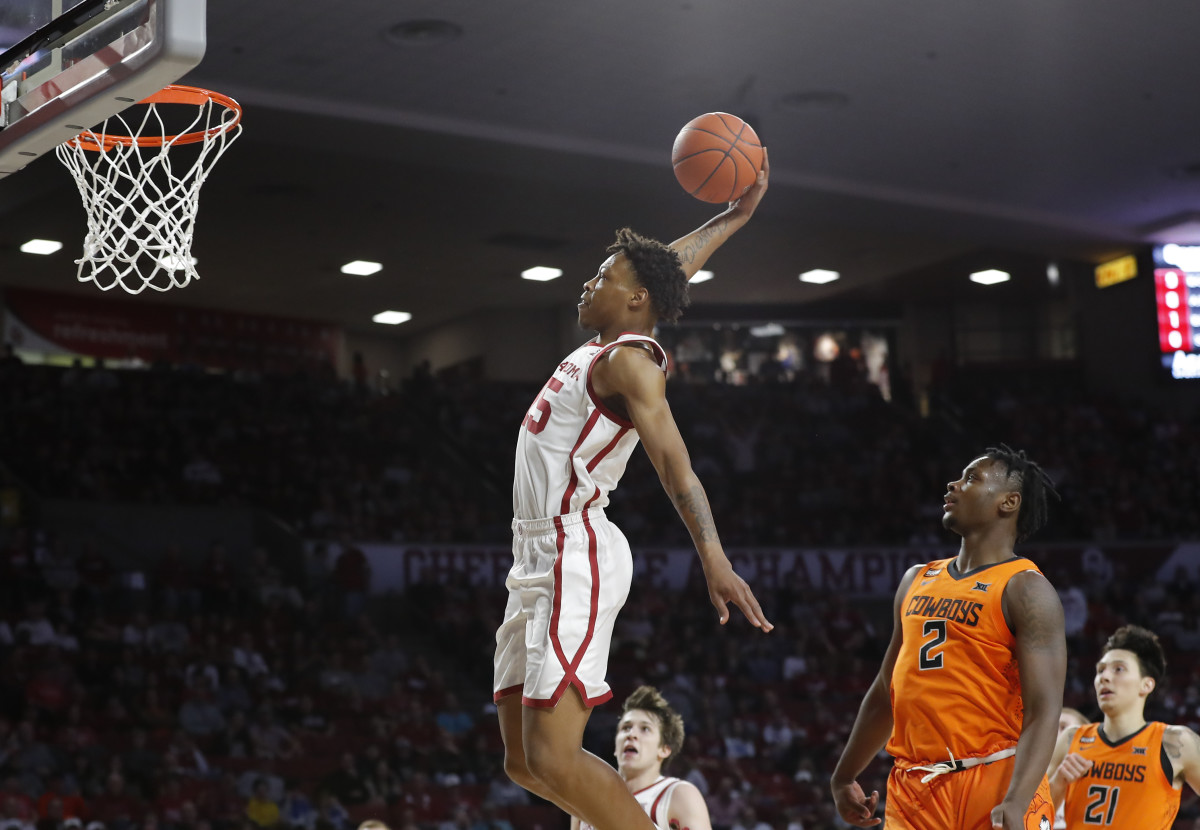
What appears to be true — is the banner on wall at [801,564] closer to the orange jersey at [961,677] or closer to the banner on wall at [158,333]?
the banner on wall at [158,333]

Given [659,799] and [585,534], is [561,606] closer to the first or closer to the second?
[585,534]

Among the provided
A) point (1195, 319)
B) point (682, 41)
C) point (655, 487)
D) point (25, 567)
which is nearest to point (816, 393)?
point (655, 487)

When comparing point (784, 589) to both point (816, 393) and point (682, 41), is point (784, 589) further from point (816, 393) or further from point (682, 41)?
point (682, 41)

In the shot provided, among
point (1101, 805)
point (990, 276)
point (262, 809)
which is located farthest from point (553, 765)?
point (990, 276)

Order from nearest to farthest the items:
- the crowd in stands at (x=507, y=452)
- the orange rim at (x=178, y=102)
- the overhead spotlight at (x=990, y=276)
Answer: the orange rim at (x=178, y=102) < the crowd in stands at (x=507, y=452) < the overhead spotlight at (x=990, y=276)

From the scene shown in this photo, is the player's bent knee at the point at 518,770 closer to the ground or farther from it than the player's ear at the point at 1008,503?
closer to the ground

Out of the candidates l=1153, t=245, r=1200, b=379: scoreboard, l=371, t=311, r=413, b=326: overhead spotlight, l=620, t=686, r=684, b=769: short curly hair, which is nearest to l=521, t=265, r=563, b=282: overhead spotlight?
l=371, t=311, r=413, b=326: overhead spotlight

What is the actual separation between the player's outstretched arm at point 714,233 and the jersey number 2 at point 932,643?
3.94ft

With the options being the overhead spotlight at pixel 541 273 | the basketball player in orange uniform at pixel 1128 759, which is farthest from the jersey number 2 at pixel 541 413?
the overhead spotlight at pixel 541 273

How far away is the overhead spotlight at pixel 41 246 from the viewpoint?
17531mm

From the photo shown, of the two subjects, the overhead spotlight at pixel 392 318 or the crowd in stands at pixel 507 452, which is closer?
the crowd in stands at pixel 507 452

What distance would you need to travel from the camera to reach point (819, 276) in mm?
21062

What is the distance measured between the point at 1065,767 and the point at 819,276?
16.3 metres

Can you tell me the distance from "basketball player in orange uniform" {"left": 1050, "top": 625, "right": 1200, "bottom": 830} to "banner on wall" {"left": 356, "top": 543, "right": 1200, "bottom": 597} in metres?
10.6
